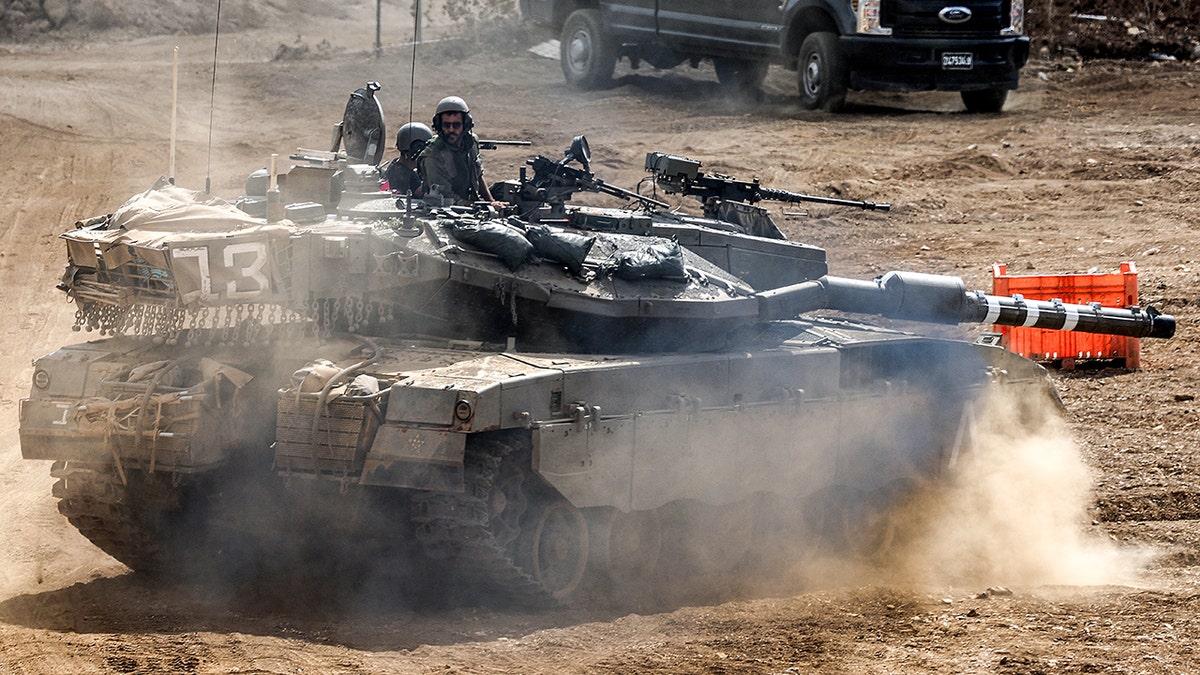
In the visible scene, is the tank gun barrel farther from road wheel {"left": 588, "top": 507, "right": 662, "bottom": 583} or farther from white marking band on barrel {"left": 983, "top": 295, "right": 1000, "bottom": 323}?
road wheel {"left": 588, "top": 507, "right": 662, "bottom": 583}

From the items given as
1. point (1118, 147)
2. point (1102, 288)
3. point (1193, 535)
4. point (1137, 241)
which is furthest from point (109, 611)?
point (1118, 147)

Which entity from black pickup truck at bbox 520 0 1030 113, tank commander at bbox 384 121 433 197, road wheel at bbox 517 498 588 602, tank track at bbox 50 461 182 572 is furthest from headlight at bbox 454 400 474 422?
black pickup truck at bbox 520 0 1030 113

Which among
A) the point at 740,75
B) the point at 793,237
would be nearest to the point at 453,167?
the point at 793,237

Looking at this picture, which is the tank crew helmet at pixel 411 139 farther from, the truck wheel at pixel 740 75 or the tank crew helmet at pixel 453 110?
the truck wheel at pixel 740 75

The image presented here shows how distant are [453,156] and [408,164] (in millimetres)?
543

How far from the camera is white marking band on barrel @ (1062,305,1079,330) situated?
12828 millimetres

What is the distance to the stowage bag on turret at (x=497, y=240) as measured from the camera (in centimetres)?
1025

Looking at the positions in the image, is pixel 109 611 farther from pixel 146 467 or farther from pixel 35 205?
pixel 35 205

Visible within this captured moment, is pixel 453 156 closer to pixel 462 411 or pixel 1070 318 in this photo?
pixel 462 411

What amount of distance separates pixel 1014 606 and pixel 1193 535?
2430mm

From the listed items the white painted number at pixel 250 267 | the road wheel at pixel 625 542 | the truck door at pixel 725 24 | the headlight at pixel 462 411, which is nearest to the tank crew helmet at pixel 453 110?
the white painted number at pixel 250 267

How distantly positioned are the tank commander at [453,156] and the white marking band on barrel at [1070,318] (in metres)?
4.66

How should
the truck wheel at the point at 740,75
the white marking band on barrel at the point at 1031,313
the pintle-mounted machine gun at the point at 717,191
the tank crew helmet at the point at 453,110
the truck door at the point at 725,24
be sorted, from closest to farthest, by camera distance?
the tank crew helmet at the point at 453,110 < the white marking band on barrel at the point at 1031,313 < the pintle-mounted machine gun at the point at 717,191 < the truck door at the point at 725,24 < the truck wheel at the point at 740,75

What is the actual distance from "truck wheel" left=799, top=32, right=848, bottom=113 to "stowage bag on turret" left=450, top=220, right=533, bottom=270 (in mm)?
13170
